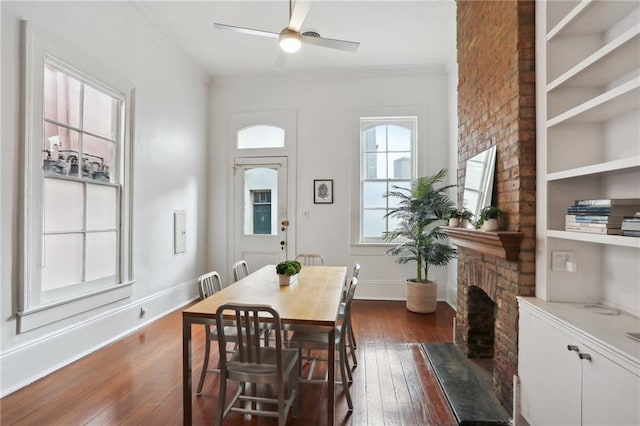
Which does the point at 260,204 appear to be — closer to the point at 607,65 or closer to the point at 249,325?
the point at 249,325

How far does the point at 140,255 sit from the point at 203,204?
5.34 ft

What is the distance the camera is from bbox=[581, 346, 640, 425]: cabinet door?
1214 mm

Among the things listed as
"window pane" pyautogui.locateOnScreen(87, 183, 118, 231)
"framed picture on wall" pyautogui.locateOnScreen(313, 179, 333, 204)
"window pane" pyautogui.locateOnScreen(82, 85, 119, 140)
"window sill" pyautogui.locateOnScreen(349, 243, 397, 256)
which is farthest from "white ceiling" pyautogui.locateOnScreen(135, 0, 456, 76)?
"window sill" pyautogui.locateOnScreen(349, 243, 397, 256)

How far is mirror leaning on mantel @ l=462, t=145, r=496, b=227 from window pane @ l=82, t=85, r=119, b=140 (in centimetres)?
358

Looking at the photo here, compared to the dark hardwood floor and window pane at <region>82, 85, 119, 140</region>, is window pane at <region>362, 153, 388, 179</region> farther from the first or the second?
window pane at <region>82, 85, 119, 140</region>

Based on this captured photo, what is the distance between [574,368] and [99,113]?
420cm

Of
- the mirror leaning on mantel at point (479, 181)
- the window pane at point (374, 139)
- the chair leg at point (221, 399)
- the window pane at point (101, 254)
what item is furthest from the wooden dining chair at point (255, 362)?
the window pane at point (374, 139)

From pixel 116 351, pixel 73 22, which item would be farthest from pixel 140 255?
pixel 73 22

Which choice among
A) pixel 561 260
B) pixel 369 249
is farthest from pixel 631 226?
pixel 369 249

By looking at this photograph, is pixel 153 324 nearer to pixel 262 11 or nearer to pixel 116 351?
pixel 116 351

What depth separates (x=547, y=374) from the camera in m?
1.72

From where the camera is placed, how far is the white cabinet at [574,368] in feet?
4.14

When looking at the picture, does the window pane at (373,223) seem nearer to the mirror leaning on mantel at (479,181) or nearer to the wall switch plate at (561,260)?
the mirror leaning on mantel at (479,181)

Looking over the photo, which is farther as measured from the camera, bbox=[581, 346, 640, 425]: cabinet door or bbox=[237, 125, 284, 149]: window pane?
bbox=[237, 125, 284, 149]: window pane
